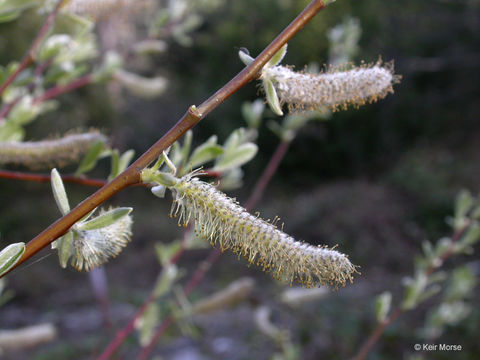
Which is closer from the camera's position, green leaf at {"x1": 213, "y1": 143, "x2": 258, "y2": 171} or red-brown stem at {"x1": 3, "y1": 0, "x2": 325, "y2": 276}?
red-brown stem at {"x1": 3, "y1": 0, "x2": 325, "y2": 276}

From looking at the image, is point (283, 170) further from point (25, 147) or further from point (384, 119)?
point (25, 147)

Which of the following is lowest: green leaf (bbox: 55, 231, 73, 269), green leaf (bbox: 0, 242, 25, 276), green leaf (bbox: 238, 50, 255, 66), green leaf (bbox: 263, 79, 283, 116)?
green leaf (bbox: 0, 242, 25, 276)

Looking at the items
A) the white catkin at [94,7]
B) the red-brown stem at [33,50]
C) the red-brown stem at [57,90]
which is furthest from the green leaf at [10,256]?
the red-brown stem at [57,90]

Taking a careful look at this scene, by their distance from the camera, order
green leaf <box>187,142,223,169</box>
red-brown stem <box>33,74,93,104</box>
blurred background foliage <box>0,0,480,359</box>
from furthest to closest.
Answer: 1. blurred background foliage <box>0,0,480,359</box>
2. red-brown stem <box>33,74,93,104</box>
3. green leaf <box>187,142,223,169</box>

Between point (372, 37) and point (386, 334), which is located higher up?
point (372, 37)

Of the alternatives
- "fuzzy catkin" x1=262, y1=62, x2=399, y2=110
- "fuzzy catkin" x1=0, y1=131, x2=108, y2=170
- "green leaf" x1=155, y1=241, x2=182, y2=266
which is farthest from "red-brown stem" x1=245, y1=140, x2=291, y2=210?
"fuzzy catkin" x1=262, y1=62, x2=399, y2=110

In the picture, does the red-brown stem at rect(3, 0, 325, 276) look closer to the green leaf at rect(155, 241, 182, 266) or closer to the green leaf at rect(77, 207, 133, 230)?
the green leaf at rect(77, 207, 133, 230)

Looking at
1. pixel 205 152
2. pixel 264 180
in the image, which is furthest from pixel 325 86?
pixel 264 180

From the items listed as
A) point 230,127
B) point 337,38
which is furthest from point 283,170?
point 337,38
